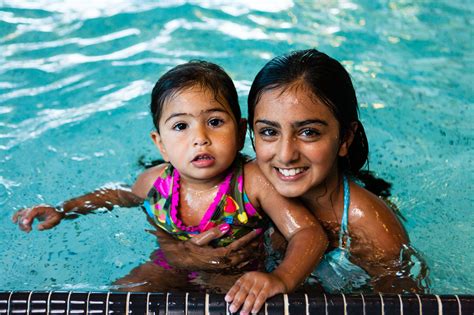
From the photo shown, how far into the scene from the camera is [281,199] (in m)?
2.79

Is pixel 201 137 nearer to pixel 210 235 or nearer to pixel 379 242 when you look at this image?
pixel 210 235

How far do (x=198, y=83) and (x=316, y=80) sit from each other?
1.55 feet

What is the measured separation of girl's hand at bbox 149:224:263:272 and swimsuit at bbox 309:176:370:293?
295 millimetres

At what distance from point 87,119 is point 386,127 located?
2026mm

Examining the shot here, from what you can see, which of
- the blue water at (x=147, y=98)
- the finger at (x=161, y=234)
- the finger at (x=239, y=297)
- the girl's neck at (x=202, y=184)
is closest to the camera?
the finger at (x=239, y=297)

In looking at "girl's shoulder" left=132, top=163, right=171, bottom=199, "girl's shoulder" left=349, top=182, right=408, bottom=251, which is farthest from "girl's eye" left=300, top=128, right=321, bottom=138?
"girl's shoulder" left=132, top=163, right=171, bottom=199

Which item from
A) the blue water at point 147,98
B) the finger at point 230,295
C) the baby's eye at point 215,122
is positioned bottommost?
the blue water at point 147,98

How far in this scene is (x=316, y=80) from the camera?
8.57ft

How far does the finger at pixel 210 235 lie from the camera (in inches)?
113

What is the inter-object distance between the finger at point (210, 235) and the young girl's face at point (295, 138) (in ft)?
1.11

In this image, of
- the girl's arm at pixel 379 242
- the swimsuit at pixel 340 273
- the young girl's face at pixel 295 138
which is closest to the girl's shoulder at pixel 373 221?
the girl's arm at pixel 379 242

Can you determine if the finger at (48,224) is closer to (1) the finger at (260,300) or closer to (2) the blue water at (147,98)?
(2) the blue water at (147,98)

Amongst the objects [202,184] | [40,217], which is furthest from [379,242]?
[40,217]

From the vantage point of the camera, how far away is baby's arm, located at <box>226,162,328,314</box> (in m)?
2.25
